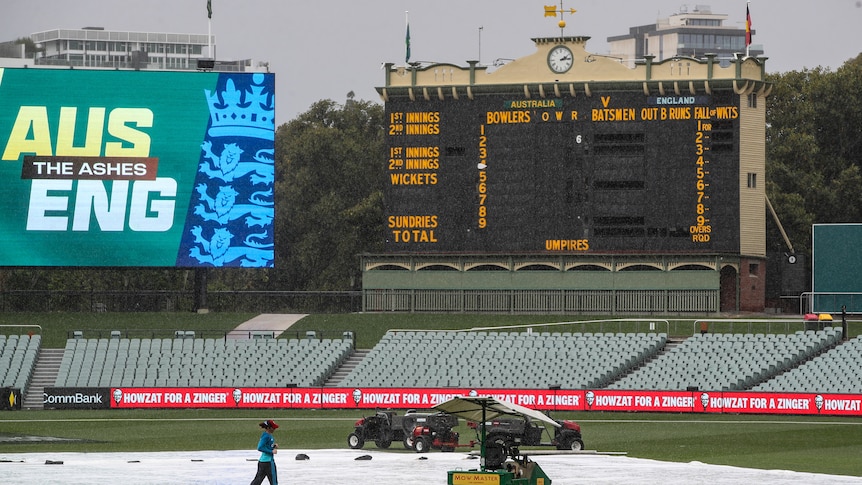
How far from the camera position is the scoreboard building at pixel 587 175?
193 feet

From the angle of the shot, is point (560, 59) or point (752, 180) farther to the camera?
point (560, 59)

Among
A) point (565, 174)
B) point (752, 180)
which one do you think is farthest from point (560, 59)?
point (752, 180)

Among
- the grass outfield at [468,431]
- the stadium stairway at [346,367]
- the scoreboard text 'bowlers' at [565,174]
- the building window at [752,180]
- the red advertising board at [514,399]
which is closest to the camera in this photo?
the grass outfield at [468,431]

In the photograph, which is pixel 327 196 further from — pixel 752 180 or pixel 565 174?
pixel 752 180

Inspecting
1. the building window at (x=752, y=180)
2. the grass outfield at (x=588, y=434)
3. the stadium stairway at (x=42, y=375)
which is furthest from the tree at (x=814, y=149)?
the stadium stairway at (x=42, y=375)

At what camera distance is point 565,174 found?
59844 millimetres

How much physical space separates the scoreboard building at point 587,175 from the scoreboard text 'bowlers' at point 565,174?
5cm

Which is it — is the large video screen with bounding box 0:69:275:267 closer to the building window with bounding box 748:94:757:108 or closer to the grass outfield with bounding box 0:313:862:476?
the grass outfield with bounding box 0:313:862:476

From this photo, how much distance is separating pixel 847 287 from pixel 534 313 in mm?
12695

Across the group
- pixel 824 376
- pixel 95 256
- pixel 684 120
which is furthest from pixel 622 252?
pixel 95 256

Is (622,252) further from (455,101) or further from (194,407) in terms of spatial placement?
(194,407)

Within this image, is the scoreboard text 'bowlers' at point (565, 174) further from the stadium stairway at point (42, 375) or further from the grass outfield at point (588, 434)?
the stadium stairway at point (42, 375)

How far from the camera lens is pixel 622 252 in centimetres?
6009

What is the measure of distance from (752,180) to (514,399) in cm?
1368
